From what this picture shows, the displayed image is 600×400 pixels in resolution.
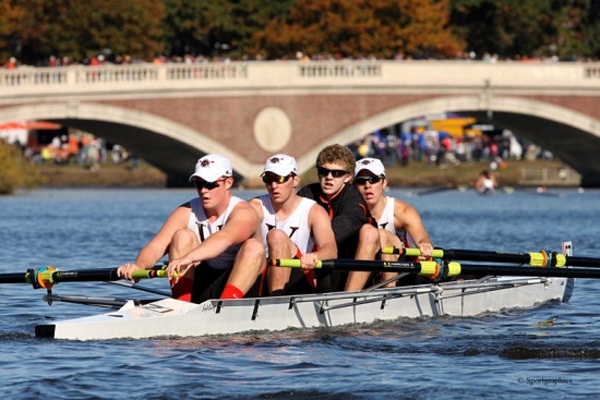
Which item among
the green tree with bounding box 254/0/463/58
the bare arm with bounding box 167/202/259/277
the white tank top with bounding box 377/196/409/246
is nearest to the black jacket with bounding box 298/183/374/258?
the white tank top with bounding box 377/196/409/246

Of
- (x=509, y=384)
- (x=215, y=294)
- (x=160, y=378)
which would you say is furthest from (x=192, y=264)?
(x=509, y=384)

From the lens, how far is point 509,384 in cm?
1174

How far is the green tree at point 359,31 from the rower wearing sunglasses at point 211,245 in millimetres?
49363

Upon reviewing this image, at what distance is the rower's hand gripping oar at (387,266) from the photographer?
13.5m

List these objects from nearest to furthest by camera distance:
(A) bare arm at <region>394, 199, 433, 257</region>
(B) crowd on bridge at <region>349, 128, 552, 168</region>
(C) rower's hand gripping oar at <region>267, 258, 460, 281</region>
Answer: (C) rower's hand gripping oar at <region>267, 258, 460, 281</region> → (A) bare arm at <region>394, 199, 433, 257</region> → (B) crowd on bridge at <region>349, 128, 552, 168</region>

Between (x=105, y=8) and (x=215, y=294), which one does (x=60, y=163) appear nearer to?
(x=105, y=8)

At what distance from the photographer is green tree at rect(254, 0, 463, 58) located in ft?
207

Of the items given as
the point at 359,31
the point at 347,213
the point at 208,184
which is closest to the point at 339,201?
the point at 347,213

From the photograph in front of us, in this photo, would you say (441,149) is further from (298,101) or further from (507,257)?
(507,257)

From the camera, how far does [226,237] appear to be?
13.2 meters

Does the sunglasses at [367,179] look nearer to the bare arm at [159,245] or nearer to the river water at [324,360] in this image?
the river water at [324,360]

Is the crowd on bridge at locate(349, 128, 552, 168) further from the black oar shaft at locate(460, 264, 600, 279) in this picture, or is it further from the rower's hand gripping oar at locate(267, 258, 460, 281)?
the rower's hand gripping oar at locate(267, 258, 460, 281)

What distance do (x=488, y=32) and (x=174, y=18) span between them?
13467mm

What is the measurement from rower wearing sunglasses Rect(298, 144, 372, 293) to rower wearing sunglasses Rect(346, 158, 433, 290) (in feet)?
0.79
